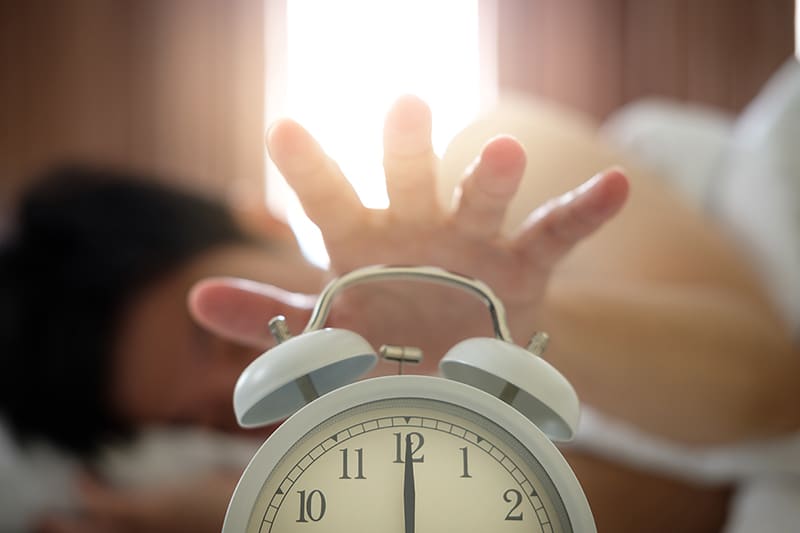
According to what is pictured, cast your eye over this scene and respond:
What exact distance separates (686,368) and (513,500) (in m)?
0.43

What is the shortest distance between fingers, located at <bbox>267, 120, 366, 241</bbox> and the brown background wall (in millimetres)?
1892

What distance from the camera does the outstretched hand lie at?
42 centimetres

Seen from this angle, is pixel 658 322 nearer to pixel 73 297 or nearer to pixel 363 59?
pixel 73 297

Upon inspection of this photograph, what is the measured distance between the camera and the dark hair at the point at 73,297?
3.61 ft

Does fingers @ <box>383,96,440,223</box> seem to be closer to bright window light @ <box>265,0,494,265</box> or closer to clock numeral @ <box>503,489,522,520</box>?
clock numeral @ <box>503,489,522,520</box>

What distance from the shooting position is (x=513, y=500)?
34 centimetres

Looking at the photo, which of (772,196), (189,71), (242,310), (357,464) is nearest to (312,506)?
(357,464)

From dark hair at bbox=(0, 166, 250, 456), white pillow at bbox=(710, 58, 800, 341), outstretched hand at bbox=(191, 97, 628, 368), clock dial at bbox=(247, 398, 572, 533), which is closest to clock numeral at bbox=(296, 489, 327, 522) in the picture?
clock dial at bbox=(247, 398, 572, 533)

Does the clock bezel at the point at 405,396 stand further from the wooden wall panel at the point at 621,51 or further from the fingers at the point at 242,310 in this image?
the wooden wall panel at the point at 621,51

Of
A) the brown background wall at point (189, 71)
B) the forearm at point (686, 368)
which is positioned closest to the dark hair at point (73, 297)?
the forearm at point (686, 368)

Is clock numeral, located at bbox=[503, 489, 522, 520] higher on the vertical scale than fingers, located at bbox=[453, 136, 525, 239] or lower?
lower

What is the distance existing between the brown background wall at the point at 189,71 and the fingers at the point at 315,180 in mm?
1892

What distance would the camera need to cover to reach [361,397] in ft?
1.09

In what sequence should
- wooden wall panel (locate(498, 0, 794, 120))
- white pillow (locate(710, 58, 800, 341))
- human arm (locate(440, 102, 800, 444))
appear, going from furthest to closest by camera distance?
wooden wall panel (locate(498, 0, 794, 120)), white pillow (locate(710, 58, 800, 341)), human arm (locate(440, 102, 800, 444))
